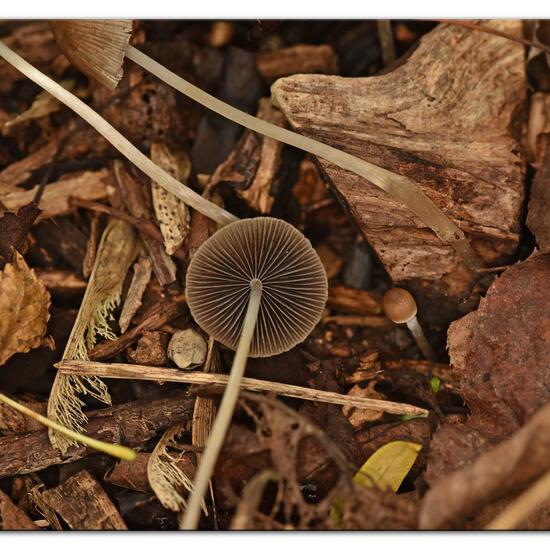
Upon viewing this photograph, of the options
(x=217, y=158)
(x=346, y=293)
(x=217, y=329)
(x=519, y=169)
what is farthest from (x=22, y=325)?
(x=519, y=169)

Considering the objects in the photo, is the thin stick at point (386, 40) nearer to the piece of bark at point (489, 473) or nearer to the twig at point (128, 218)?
the twig at point (128, 218)

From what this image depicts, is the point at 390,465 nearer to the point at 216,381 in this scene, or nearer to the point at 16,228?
the point at 216,381

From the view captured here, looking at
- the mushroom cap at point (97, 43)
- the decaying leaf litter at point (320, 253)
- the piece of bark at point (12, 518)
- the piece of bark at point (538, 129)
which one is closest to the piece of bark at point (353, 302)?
the decaying leaf litter at point (320, 253)

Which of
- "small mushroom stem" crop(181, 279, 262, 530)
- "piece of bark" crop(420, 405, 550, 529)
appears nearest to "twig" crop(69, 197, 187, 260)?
"small mushroom stem" crop(181, 279, 262, 530)

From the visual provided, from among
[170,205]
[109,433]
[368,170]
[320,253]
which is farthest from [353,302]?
[109,433]
